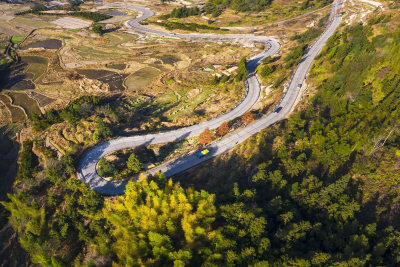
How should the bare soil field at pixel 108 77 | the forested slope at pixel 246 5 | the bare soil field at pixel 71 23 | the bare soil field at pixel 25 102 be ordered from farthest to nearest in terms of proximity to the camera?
the forested slope at pixel 246 5 < the bare soil field at pixel 71 23 < the bare soil field at pixel 108 77 < the bare soil field at pixel 25 102

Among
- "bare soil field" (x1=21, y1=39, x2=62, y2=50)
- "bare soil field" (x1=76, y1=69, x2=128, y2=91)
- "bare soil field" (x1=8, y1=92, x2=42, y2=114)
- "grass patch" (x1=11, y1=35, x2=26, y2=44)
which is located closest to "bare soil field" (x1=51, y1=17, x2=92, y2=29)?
"bare soil field" (x1=21, y1=39, x2=62, y2=50)

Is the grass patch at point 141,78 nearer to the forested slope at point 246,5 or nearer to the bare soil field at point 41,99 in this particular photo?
A: the bare soil field at point 41,99

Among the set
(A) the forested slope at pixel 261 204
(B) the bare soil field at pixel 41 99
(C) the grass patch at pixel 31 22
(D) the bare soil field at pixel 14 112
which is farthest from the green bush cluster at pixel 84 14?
(A) the forested slope at pixel 261 204

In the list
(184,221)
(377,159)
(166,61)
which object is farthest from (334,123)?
(166,61)

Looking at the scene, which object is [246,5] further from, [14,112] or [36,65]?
[14,112]

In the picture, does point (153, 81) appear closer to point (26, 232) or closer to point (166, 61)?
point (166, 61)
